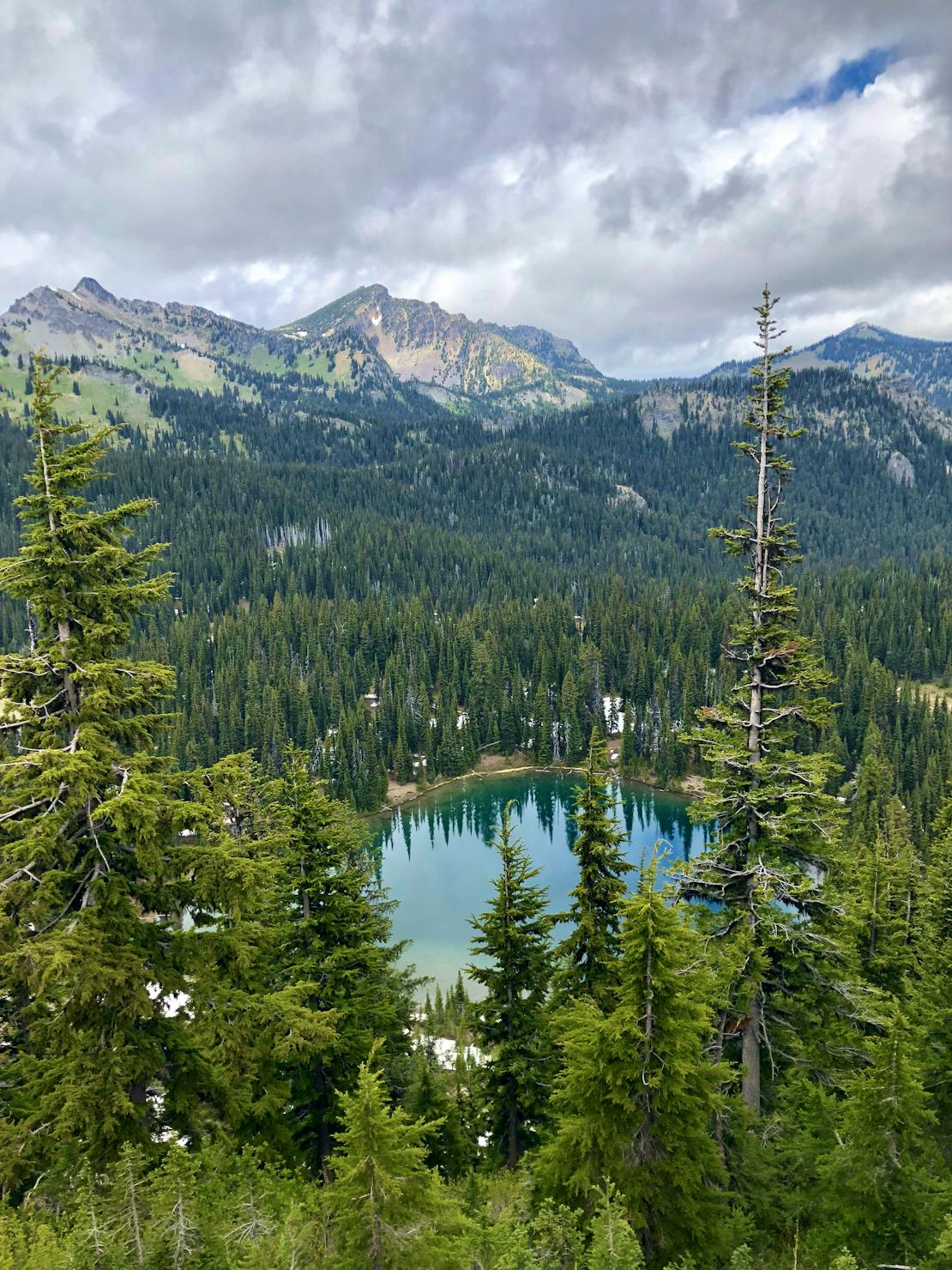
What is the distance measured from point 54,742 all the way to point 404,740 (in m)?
101

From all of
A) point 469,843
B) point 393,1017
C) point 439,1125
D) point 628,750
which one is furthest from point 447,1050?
point 628,750

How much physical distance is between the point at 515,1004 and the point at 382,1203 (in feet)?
39.7

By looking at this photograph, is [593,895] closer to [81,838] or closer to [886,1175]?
[886,1175]

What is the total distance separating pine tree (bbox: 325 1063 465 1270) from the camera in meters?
9.52

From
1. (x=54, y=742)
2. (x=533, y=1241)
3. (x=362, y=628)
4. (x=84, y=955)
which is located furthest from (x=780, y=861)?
(x=362, y=628)

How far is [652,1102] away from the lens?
39.3 feet

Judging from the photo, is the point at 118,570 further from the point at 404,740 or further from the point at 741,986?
the point at 404,740

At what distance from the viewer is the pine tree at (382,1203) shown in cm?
952

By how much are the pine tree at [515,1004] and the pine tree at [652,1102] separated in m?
8.43

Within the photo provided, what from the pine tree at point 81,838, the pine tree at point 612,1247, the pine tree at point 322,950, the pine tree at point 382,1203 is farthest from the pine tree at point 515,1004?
the pine tree at point 612,1247

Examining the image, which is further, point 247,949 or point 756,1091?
point 756,1091

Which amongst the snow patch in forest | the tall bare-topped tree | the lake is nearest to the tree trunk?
the tall bare-topped tree

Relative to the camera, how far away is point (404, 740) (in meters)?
111

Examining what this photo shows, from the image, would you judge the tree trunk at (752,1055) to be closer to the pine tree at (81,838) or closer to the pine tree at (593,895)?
the pine tree at (593,895)
